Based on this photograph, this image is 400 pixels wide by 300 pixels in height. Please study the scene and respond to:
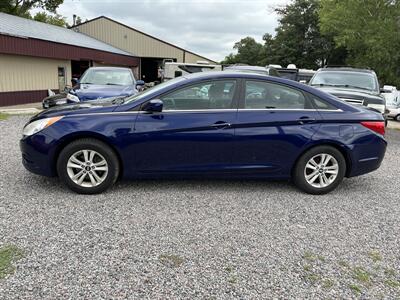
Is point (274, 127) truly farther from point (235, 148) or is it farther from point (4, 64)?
point (4, 64)

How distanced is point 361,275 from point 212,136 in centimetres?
231

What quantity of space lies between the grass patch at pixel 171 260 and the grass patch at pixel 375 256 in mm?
1744

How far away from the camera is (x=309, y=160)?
4.87 m

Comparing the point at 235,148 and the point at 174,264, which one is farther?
the point at 235,148

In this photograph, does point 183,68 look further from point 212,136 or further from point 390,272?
point 390,272

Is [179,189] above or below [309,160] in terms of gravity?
below

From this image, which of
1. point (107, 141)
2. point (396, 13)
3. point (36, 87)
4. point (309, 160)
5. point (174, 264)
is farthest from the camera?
point (36, 87)

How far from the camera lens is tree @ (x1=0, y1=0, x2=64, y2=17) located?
1474 inches

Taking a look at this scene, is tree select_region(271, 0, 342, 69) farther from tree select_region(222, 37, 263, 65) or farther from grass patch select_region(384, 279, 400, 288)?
grass patch select_region(384, 279, 400, 288)

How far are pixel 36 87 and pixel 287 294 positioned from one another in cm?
1824

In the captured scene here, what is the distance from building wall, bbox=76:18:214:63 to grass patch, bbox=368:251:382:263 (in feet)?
103

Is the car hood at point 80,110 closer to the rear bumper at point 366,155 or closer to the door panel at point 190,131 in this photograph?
the door panel at point 190,131

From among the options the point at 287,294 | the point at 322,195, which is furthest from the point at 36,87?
the point at 287,294

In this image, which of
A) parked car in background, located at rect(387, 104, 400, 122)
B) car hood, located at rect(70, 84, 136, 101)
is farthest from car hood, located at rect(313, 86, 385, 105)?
parked car in background, located at rect(387, 104, 400, 122)
